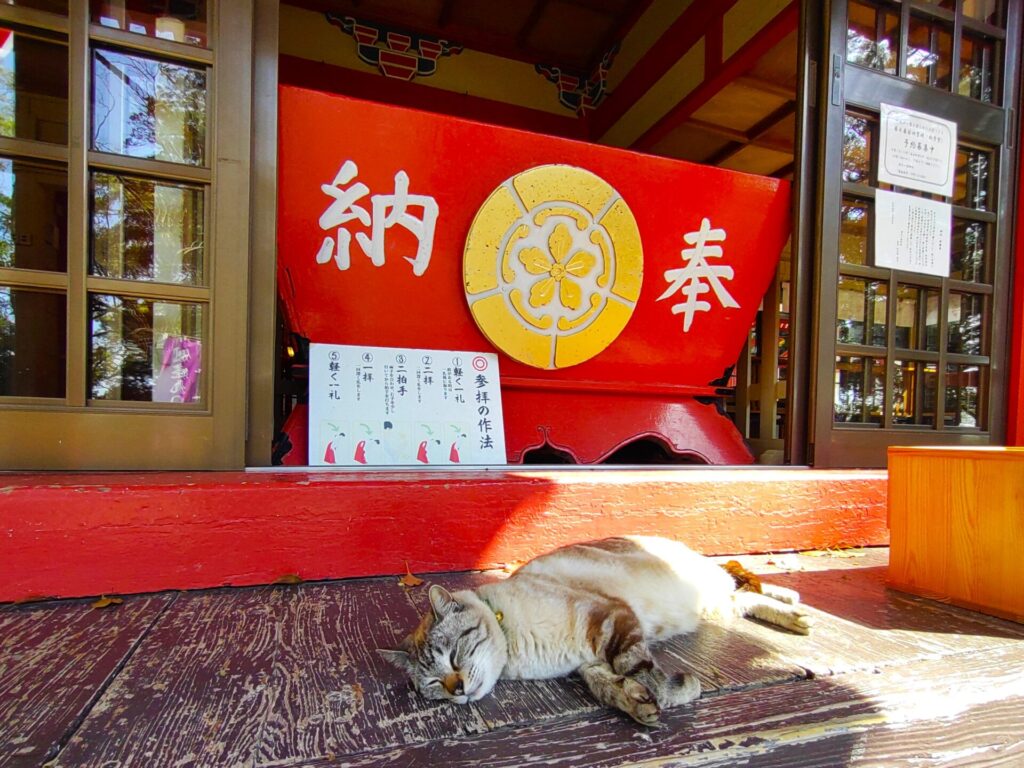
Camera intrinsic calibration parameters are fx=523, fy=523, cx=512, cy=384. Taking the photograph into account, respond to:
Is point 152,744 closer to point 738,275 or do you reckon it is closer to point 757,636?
point 757,636

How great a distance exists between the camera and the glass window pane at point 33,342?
78.2 inches

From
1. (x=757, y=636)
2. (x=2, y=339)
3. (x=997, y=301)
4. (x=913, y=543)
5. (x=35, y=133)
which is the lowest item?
(x=757, y=636)

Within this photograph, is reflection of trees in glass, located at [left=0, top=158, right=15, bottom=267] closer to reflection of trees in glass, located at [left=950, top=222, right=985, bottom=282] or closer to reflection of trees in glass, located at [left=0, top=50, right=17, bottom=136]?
reflection of trees in glass, located at [left=0, top=50, right=17, bottom=136]

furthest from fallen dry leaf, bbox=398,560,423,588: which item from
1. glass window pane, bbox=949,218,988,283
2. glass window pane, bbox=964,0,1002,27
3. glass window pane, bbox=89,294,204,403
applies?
glass window pane, bbox=964,0,1002,27

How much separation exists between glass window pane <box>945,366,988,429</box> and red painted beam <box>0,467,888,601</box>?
53.8 inches

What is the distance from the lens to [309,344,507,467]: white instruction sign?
2.55m

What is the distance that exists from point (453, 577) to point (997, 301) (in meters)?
Answer: 3.93

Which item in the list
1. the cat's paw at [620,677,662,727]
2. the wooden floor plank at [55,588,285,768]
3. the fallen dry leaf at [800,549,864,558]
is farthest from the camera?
the fallen dry leaf at [800,549,864,558]

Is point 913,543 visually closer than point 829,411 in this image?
Yes

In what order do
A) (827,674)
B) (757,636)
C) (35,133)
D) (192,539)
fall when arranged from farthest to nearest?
1. (35,133)
2. (192,539)
3. (757,636)
4. (827,674)

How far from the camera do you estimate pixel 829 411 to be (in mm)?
3027

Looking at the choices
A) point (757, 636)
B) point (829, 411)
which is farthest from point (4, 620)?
point (829, 411)

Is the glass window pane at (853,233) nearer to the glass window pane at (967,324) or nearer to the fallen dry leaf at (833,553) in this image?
the glass window pane at (967,324)

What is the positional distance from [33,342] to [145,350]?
14.5 inches
